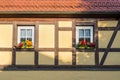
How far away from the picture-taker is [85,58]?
37.6ft

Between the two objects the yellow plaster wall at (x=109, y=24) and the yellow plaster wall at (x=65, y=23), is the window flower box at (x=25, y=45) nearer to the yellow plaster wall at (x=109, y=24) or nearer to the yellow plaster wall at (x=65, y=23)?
the yellow plaster wall at (x=65, y=23)

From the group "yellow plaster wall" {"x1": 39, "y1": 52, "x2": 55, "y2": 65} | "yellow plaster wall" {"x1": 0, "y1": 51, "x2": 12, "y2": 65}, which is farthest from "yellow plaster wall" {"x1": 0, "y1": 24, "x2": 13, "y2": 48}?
"yellow plaster wall" {"x1": 39, "y1": 52, "x2": 55, "y2": 65}

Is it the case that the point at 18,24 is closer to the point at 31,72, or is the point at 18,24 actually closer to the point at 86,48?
the point at 31,72

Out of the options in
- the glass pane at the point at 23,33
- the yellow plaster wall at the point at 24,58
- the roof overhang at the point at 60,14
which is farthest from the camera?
the glass pane at the point at 23,33

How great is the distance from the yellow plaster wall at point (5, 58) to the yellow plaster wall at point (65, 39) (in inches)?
71.1

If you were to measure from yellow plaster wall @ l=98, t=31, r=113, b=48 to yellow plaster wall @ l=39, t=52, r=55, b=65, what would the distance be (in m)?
1.73

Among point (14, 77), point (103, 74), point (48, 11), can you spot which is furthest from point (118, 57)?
point (14, 77)

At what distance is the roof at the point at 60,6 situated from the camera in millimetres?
11516

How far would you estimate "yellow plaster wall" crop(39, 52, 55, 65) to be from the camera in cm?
1145

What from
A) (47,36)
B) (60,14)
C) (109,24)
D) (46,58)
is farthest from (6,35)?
(109,24)

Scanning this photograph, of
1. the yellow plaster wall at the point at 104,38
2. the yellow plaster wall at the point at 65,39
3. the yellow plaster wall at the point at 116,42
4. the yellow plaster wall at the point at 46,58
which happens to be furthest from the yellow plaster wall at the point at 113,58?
the yellow plaster wall at the point at 46,58

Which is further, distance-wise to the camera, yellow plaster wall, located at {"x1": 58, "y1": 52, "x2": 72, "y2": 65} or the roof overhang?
yellow plaster wall, located at {"x1": 58, "y1": 52, "x2": 72, "y2": 65}

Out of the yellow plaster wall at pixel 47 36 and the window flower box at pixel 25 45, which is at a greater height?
the yellow plaster wall at pixel 47 36

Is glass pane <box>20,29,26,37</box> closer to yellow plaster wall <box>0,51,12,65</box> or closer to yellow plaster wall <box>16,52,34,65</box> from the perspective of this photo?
yellow plaster wall <box>16,52,34,65</box>
